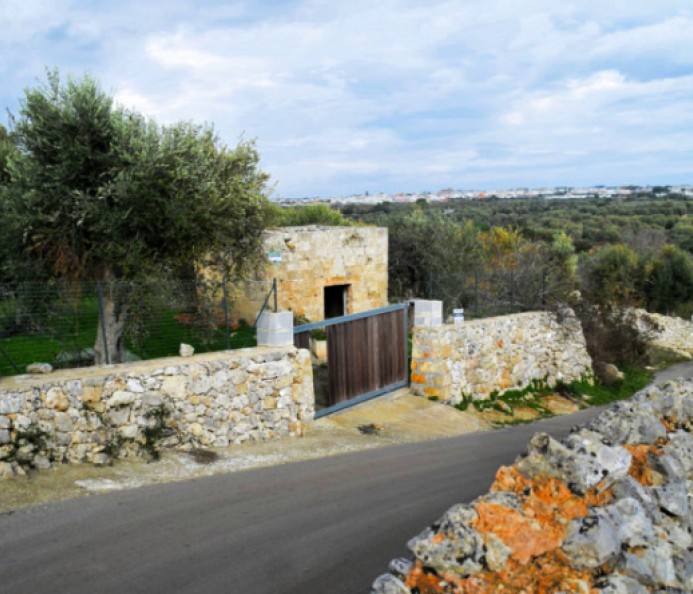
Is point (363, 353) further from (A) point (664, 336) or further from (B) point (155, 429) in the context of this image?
(A) point (664, 336)

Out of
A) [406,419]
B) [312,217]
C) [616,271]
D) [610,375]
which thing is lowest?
[610,375]

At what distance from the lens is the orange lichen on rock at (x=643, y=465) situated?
15.7 ft

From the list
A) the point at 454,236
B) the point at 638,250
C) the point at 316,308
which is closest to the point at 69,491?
the point at 316,308

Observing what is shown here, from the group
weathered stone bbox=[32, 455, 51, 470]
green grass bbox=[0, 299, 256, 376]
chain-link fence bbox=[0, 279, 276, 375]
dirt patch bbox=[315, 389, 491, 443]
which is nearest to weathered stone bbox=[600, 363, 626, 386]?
dirt patch bbox=[315, 389, 491, 443]

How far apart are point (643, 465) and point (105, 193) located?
11046 mm

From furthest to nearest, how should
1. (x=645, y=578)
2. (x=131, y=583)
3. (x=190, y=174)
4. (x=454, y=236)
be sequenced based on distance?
1. (x=454, y=236)
2. (x=190, y=174)
3. (x=131, y=583)
4. (x=645, y=578)

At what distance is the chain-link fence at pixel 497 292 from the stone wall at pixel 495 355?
47.7 inches

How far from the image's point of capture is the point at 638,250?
5375 centimetres

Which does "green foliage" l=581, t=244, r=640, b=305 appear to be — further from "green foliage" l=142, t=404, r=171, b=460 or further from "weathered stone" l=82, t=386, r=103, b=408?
"weathered stone" l=82, t=386, r=103, b=408

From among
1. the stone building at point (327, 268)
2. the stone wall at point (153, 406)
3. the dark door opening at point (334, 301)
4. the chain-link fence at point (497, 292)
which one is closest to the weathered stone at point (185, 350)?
the stone wall at point (153, 406)

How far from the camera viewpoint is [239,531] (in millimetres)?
7312

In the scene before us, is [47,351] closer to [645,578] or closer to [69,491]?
[69,491]

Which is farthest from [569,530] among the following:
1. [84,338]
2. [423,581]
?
[84,338]

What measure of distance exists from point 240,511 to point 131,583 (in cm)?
207
